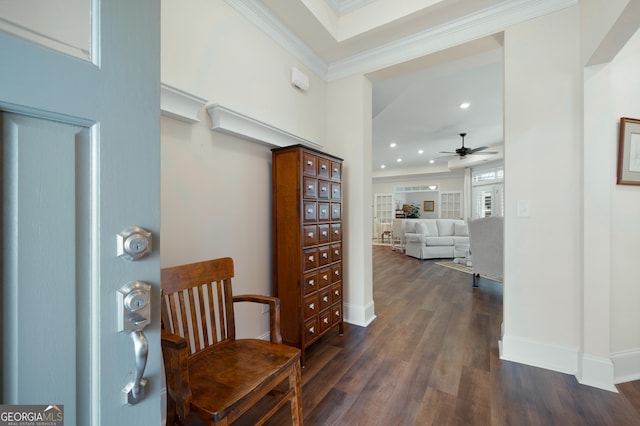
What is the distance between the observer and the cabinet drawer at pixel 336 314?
2.35 m

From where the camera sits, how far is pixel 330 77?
2.88 m

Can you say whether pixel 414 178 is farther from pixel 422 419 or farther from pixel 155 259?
pixel 155 259

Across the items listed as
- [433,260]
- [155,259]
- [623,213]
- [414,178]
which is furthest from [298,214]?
[414,178]

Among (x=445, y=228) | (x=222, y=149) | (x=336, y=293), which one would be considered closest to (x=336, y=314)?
(x=336, y=293)

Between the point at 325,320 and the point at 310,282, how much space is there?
44 cm

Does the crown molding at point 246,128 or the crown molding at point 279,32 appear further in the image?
the crown molding at point 279,32

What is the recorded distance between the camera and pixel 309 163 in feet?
6.77

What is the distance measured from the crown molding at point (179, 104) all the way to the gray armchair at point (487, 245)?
3918mm

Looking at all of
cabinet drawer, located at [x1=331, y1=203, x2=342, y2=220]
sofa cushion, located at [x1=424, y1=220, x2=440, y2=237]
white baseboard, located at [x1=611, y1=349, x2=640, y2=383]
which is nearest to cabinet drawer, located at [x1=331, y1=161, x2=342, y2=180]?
cabinet drawer, located at [x1=331, y1=203, x2=342, y2=220]

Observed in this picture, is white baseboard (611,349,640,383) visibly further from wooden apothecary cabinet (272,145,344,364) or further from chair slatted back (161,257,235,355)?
chair slatted back (161,257,235,355)

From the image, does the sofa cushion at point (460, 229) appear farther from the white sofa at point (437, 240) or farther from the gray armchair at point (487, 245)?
the gray armchair at point (487, 245)

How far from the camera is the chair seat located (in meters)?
0.98

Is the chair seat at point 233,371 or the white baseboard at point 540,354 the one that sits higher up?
the chair seat at point 233,371

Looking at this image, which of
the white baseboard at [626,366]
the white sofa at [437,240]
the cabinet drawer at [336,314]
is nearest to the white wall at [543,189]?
the white baseboard at [626,366]
